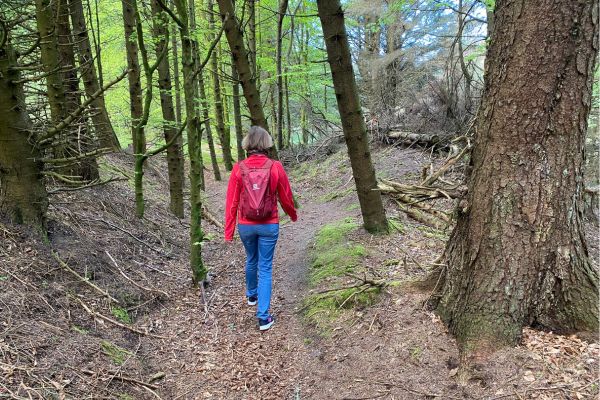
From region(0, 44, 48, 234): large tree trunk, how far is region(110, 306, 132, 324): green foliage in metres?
1.20

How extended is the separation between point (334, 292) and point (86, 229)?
11.1 feet

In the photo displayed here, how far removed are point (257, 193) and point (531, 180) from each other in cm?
253

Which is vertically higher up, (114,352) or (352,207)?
(352,207)

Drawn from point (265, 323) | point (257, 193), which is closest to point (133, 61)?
point (257, 193)

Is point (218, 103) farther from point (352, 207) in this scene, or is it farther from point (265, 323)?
point (265, 323)

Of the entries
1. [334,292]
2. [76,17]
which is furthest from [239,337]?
[76,17]

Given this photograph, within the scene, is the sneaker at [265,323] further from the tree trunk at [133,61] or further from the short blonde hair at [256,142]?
the tree trunk at [133,61]

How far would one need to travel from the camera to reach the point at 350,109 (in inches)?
204

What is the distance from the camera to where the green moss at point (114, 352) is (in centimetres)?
321

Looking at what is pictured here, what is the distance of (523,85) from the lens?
8.27ft

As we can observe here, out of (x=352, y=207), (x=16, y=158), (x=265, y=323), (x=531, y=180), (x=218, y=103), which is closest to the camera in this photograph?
(x=531, y=180)

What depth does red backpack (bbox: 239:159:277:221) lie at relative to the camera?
4.12 metres

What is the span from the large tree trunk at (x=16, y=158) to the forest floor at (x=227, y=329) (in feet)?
0.73

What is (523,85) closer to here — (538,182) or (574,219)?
(538,182)
